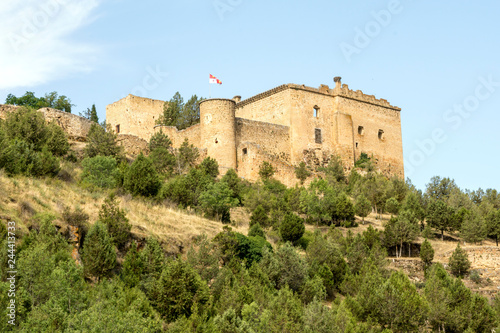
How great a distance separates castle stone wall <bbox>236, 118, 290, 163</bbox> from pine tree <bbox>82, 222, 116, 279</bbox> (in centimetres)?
1538

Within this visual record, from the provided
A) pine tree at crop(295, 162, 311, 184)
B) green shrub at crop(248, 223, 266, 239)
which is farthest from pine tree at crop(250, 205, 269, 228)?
pine tree at crop(295, 162, 311, 184)

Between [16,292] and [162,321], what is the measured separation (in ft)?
11.3

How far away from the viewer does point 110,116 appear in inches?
1421

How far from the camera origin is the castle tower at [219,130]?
31219 millimetres

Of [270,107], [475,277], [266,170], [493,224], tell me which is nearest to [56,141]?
[266,170]

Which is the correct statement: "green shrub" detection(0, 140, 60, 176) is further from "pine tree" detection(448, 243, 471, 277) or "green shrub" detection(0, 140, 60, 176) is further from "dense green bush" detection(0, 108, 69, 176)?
"pine tree" detection(448, 243, 471, 277)

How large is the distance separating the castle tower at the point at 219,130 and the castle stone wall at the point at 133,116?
4.31 metres

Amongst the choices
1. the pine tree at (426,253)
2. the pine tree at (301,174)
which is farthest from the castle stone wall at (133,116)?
the pine tree at (426,253)

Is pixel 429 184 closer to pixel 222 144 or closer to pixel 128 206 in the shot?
pixel 222 144

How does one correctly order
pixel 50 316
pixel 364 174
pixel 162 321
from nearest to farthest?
pixel 50 316
pixel 162 321
pixel 364 174

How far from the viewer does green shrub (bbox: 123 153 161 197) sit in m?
22.6

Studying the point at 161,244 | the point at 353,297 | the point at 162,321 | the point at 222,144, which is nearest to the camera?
the point at 162,321

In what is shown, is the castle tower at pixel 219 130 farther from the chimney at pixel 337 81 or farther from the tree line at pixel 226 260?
the chimney at pixel 337 81

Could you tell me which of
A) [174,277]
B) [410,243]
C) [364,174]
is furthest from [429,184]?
[174,277]
